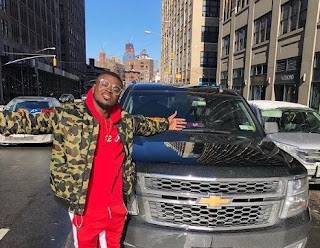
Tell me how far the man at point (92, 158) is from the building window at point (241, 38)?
28144 millimetres

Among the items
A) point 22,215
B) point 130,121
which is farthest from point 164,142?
point 22,215

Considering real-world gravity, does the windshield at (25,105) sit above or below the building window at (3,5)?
below

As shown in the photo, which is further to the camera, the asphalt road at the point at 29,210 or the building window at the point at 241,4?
the building window at the point at 241,4

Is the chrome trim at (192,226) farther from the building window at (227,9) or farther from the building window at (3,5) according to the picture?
the building window at (3,5)

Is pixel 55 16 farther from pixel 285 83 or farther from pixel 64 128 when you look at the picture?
pixel 64 128

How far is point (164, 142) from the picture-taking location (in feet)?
9.46

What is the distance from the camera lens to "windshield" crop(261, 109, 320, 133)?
22.6 feet

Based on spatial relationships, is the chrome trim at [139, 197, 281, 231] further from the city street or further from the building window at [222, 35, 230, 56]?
the building window at [222, 35, 230, 56]

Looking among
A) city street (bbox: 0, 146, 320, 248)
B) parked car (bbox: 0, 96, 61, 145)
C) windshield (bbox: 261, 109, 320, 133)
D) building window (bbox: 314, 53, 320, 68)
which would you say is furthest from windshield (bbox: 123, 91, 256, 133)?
building window (bbox: 314, 53, 320, 68)

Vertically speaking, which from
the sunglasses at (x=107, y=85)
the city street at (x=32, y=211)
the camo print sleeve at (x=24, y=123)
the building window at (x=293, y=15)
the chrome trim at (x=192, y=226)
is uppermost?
the building window at (x=293, y=15)

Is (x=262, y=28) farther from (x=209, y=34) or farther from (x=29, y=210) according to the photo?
(x=29, y=210)

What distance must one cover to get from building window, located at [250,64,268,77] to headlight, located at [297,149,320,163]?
752 inches

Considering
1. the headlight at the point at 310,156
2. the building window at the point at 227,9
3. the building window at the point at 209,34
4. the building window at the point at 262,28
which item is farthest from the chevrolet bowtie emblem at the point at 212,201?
the building window at the point at 209,34

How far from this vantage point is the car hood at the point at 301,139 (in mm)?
5453
